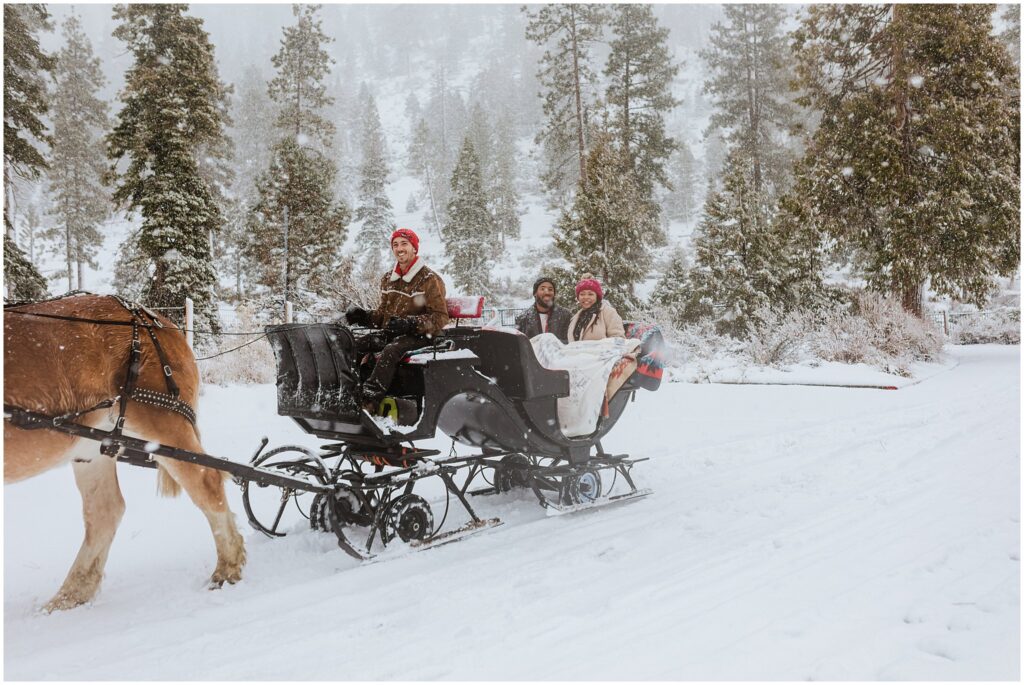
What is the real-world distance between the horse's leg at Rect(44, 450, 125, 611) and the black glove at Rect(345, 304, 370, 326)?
1.78m

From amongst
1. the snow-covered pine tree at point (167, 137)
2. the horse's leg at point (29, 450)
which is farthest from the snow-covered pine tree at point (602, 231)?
the horse's leg at point (29, 450)

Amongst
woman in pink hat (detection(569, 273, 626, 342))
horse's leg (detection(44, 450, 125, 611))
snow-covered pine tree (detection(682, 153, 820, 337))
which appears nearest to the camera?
horse's leg (detection(44, 450, 125, 611))

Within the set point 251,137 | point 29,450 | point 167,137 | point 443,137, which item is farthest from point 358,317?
point 443,137

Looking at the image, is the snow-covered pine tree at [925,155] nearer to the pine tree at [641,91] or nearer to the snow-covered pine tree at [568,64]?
the snow-covered pine tree at [568,64]

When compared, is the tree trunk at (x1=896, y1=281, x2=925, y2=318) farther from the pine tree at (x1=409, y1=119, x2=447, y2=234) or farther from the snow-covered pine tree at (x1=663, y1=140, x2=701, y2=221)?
the snow-covered pine tree at (x1=663, y1=140, x2=701, y2=221)

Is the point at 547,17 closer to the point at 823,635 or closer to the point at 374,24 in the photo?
the point at 823,635

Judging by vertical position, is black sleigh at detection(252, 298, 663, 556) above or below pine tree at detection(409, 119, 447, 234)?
below

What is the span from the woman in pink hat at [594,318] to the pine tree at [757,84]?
86.0 ft

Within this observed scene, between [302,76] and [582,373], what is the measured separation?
1003 inches

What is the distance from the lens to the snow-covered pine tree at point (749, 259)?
18.1 metres

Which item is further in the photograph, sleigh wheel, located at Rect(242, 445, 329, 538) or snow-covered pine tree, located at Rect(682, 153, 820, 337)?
snow-covered pine tree, located at Rect(682, 153, 820, 337)

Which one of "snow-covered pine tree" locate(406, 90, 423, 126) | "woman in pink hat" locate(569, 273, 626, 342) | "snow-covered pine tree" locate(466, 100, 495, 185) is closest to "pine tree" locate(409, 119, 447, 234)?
"snow-covered pine tree" locate(466, 100, 495, 185)

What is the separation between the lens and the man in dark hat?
265 inches

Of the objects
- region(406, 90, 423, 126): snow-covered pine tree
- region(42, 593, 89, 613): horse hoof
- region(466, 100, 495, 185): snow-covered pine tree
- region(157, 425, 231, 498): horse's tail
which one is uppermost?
region(406, 90, 423, 126): snow-covered pine tree
